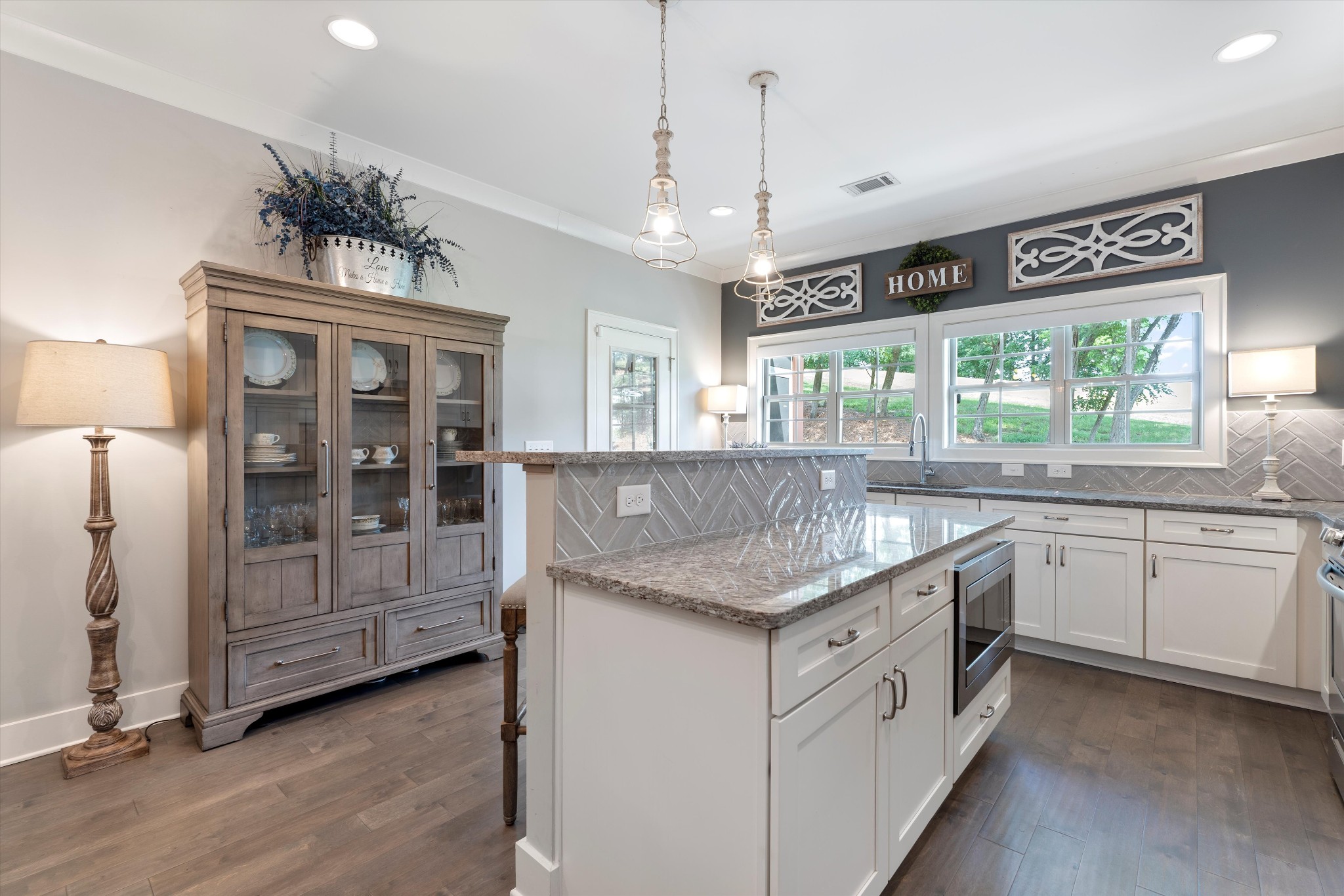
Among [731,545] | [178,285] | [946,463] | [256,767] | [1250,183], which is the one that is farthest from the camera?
[946,463]

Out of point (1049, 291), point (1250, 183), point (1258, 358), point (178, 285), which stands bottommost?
point (1258, 358)

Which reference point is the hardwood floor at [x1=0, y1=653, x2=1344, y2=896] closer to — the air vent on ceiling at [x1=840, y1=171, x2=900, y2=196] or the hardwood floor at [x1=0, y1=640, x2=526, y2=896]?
the hardwood floor at [x1=0, y1=640, x2=526, y2=896]

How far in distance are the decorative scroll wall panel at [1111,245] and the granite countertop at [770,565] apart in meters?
2.40

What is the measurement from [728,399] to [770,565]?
12.2ft

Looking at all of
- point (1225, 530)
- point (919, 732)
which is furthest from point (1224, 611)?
point (919, 732)

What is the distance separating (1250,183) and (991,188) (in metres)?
1.23

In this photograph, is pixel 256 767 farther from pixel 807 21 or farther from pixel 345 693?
pixel 807 21

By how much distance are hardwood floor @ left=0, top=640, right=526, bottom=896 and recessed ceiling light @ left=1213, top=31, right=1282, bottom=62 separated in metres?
3.85

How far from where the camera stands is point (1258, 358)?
3.03 metres

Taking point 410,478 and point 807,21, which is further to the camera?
point 410,478

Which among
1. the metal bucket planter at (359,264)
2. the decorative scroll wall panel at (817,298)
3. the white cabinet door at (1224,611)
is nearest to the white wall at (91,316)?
the metal bucket planter at (359,264)

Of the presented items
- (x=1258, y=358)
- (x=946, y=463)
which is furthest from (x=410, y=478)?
(x=1258, y=358)

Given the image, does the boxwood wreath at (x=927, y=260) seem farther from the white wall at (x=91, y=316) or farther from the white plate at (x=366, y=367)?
the white wall at (x=91, y=316)

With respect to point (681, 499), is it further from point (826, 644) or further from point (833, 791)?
point (833, 791)
